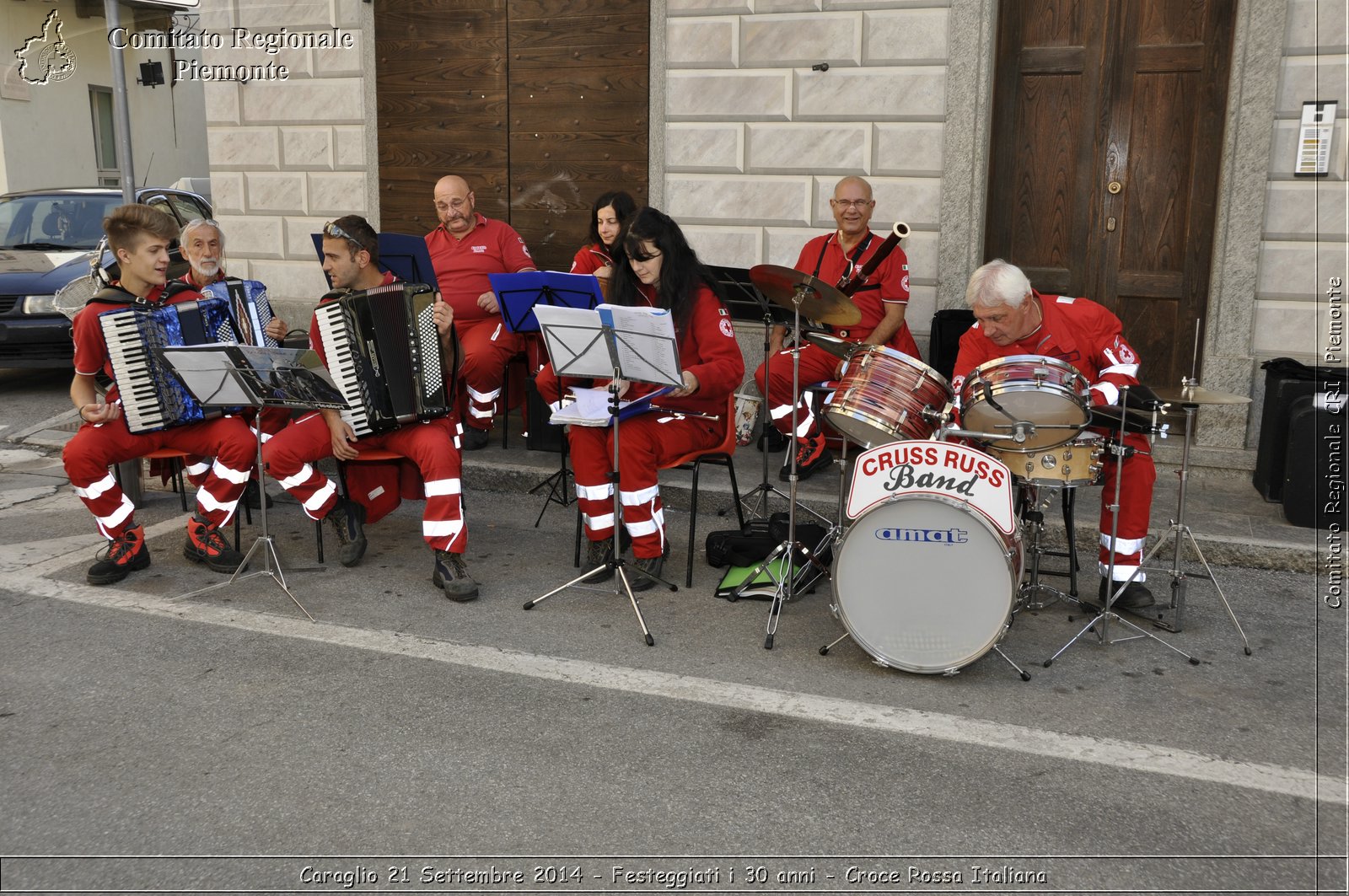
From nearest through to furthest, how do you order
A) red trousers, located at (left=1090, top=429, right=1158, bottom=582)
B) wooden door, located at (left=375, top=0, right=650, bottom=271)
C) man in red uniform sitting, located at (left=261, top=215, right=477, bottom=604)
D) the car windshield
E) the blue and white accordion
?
red trousers, located at (left=1090, top=429, right=1158, bottom=582), man in red uniform sitting, located at (left=261, top=215, right=477, bottom=604), the blue and white accordion, wooden door, located at (left=375, top=0, right=650, bottom=271), the car windshield

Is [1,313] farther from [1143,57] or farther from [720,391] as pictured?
[1143,57]

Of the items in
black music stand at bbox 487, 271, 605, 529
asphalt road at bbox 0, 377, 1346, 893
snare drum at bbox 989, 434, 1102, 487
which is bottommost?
asphalt road at bbox 0, 377, 1346, 893

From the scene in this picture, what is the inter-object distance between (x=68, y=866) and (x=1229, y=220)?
21.9ft

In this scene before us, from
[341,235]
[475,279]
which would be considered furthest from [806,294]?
[475,279]

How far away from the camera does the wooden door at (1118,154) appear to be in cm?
709

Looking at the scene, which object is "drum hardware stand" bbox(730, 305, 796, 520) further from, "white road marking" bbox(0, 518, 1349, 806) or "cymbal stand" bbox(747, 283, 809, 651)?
"white road marking" bbox(0, 518, 1349, 806)

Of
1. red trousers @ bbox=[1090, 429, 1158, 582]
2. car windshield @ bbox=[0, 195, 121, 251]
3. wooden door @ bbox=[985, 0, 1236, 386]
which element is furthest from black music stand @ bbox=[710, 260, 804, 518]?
car windshield @ bbox=[0, 195, 121, 251]

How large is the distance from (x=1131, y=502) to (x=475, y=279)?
444 centimetres

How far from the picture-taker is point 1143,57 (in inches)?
282

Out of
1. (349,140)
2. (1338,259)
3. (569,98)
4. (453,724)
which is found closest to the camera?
(453,724)

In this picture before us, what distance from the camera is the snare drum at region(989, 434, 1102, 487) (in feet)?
14.8

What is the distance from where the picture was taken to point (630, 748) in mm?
3736

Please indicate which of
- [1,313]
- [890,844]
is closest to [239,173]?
[1,313]

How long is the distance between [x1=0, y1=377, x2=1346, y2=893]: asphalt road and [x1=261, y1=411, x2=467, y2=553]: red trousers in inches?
14.9
